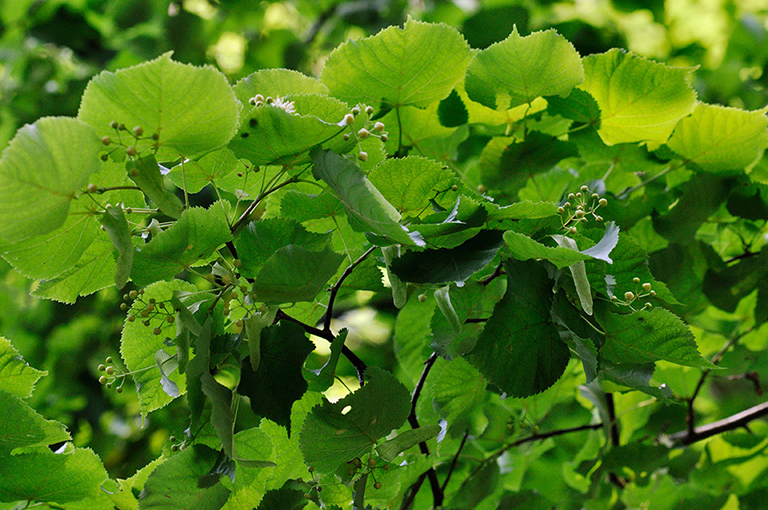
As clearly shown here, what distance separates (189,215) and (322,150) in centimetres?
10

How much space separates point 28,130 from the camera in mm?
353

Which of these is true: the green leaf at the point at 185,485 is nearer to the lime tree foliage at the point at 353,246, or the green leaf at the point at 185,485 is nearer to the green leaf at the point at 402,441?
the lime tree foliage at the point at 353,246

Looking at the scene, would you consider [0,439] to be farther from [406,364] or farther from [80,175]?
[406,364]

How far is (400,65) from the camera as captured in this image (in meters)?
0.54

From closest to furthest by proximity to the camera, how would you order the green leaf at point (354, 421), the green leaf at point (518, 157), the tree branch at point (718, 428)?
the green leaf at point (354, 421) → the green leaf at point (518, 157) → the tree branch at point (718, 428)

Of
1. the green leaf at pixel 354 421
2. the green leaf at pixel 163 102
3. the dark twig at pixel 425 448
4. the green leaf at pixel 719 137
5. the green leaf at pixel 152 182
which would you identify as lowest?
the dark twig at pixel 425 448

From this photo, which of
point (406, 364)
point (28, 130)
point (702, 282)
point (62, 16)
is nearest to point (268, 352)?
point (28, 130)

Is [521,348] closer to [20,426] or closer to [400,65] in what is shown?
[400,65]

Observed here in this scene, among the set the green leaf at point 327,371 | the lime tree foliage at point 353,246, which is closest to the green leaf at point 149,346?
the lime tree foliage at point 353,246

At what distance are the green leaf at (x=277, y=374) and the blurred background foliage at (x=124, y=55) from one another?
4.63 ft

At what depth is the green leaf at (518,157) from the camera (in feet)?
2.24

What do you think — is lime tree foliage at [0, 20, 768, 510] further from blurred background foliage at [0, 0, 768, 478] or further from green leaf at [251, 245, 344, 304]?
blurred background foliage at [0, 0, 768, 478]

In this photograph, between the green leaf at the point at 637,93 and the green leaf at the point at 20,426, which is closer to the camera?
the green leaf at the point at 20,426

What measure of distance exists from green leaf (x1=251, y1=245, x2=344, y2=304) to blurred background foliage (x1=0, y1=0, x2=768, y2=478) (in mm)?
1444
